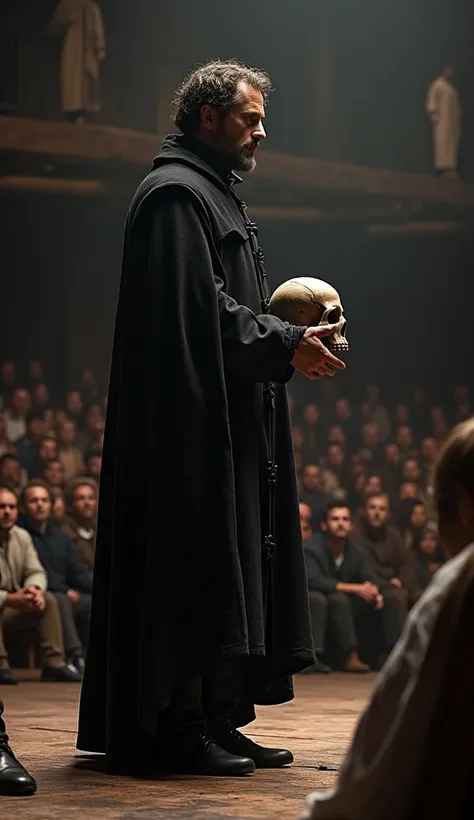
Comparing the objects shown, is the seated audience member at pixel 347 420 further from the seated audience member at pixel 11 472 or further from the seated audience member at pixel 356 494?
the seated audience member at pixel 11 472

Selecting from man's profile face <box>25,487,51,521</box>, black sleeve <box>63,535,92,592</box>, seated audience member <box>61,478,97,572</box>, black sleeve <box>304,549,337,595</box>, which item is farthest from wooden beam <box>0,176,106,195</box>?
black sleeve <box>304,549,337,595</box>

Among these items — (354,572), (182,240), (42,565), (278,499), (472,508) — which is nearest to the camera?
(472,508)

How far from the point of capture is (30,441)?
450 inches

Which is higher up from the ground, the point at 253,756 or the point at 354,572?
the point at 354,572

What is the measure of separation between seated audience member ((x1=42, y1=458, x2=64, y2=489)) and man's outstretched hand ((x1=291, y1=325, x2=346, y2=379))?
6958 millimetres

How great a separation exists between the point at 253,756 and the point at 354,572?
6067mm

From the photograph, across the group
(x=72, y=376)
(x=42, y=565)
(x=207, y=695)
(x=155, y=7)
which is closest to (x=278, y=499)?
(x=207, y=695)

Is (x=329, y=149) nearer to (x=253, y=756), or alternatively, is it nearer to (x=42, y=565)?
(x=42, y=565)

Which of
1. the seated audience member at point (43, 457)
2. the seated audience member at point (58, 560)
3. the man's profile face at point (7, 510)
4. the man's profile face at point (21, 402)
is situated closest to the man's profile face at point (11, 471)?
the seated audience member at point (43, 457)

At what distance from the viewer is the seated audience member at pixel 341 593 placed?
9914 millimetres

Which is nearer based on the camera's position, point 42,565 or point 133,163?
point 42,565

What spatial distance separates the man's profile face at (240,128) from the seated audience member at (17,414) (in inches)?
279

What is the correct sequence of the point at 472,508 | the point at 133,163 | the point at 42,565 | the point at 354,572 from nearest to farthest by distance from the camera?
the point at 472,508
the point at 42,565
the point at 354,572
the point at 133,163

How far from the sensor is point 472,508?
7.28ft
